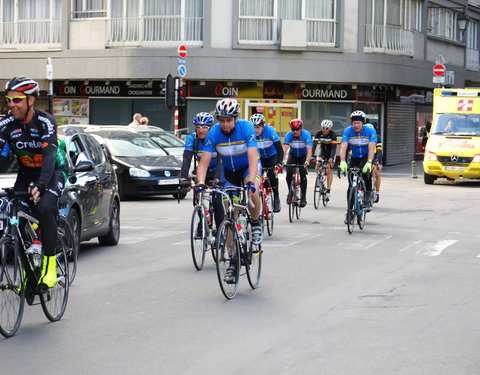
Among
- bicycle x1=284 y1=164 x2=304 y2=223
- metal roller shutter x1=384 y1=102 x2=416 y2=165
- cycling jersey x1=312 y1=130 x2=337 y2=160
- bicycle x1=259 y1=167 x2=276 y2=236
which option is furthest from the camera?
metal roller shutter x1=384 y1=102 x2=416 y2=165

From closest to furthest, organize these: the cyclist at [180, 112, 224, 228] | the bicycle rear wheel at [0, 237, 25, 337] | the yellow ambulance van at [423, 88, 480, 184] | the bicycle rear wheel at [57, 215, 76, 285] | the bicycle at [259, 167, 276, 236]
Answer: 1. the bicycle rear wheel at [0, 237, 25, 337]
2. the bicycle rear wheel at [57, 215, 76, 285]
3. the cyclist at [180, 112, 224, 228]
4. the bicycle at [259, 167, 276, 236]
5. the yellow ambulance van at [423, 88, 480, 184]

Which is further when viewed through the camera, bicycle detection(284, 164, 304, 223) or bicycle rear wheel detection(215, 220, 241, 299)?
bicycle detection(284, 164, 304, 223)

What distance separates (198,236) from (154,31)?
87.1 feet

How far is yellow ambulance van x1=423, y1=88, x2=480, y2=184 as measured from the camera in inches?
1078

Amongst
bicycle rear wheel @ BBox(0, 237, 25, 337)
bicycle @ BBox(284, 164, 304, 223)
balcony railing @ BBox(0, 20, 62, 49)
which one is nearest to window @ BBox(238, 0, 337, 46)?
balcony railing @ BBox(0, 20, 62, 49)

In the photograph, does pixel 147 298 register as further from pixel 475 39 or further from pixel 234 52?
pixel 475 39

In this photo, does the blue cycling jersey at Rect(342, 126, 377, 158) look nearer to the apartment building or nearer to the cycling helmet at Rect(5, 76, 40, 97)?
the cycling helmet at Rect(5, 76, 40, 97)

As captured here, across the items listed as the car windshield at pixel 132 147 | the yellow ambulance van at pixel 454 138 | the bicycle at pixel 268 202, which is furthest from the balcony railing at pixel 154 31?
the bicycle at pixel 268 202

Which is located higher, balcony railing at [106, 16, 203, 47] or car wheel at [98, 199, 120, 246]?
balcony railing at [106, 16, 203, 47]

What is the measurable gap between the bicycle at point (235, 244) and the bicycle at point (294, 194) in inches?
282

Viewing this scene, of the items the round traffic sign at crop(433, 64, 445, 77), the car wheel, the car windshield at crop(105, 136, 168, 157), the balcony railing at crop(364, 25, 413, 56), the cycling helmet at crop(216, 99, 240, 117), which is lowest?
the car wheel

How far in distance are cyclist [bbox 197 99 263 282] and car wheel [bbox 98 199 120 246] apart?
3630 mm

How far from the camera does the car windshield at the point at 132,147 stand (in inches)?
882

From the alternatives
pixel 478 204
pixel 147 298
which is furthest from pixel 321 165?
pixel 147 298
